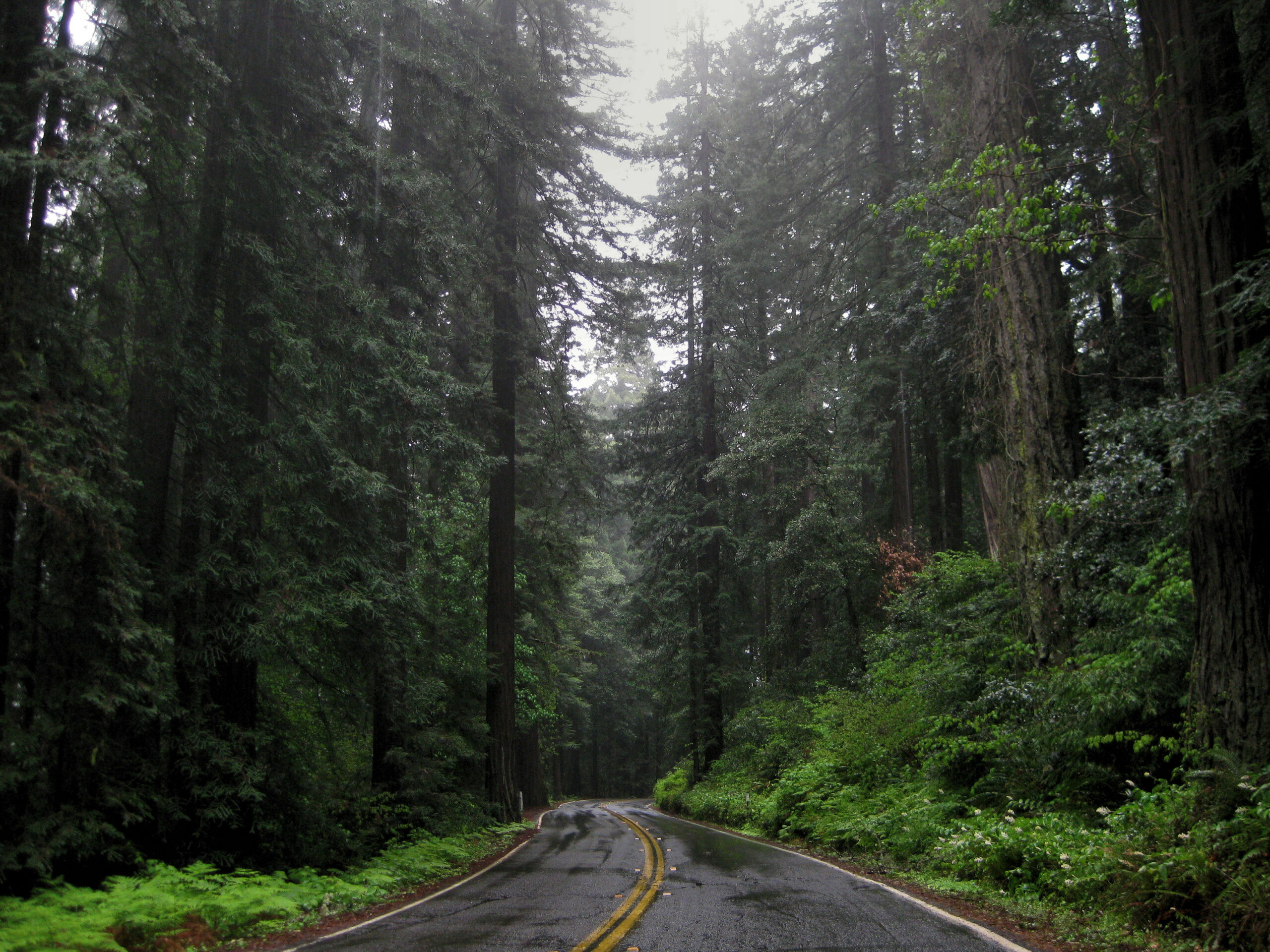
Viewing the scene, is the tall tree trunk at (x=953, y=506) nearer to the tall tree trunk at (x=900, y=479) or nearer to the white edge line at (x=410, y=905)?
the tall tree trunk at (x=900, y=479)

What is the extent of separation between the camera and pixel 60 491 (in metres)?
6.79

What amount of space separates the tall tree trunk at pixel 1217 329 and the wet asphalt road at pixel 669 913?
120 inches

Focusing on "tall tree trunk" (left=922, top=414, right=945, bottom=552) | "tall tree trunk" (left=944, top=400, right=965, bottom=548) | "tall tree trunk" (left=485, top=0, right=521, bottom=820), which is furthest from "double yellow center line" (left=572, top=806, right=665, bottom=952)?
"tall tree trunk" (left=944, top=400, right=965, bottom=548)

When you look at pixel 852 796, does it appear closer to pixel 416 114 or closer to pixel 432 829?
pixel 432 829

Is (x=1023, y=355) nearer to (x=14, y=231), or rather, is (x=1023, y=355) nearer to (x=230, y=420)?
(x=230, y=420)

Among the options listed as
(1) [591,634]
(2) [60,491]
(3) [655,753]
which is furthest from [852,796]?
(3) [655,753]

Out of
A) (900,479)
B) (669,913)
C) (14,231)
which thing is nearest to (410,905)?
(669,913)

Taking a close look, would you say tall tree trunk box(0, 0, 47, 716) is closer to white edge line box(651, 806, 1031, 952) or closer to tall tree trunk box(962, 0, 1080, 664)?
white edge line box(651, 806, 1031, 952)

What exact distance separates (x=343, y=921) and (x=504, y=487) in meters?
11.2

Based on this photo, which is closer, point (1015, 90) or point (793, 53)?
point (1015, 90)

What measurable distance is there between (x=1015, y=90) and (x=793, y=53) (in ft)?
33.8

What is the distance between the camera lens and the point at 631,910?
7.39 meters

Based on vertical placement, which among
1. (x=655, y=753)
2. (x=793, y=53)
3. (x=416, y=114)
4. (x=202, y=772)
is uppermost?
(x=793, y=53)

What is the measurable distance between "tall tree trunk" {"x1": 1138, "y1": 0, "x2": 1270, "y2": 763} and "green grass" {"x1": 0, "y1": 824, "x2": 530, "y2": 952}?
28.7ft
